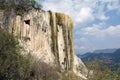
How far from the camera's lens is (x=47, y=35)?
5772 centimetres

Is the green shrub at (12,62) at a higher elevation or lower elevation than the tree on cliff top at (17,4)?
lower

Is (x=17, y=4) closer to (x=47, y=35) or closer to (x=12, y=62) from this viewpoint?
(x=47, y=35)

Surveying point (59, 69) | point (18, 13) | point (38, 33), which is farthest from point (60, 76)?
point (18, 13)

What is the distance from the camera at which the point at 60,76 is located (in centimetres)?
5147

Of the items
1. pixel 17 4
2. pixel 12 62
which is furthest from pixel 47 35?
pixel 12 62

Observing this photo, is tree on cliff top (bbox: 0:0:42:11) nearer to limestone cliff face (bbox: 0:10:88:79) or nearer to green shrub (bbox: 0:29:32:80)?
limestone cliff face (bbox: 0:10:88:79)

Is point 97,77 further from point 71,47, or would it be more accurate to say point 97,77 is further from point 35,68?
point 71,47

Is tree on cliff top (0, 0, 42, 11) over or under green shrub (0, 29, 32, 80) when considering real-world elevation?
over

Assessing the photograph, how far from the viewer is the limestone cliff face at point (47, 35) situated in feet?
174

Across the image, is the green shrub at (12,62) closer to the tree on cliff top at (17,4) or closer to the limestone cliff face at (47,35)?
the limestone cliff face at (47,35)

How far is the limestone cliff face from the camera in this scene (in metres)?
53.1

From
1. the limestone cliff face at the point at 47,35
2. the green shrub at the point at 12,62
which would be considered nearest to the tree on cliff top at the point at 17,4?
the limestone cliff face at the point at 47,35

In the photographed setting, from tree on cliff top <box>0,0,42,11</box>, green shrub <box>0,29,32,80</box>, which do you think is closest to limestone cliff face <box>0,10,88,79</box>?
tree on cliff top <box>0,0,42,11</box>

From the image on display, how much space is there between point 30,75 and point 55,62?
10.6 metres
